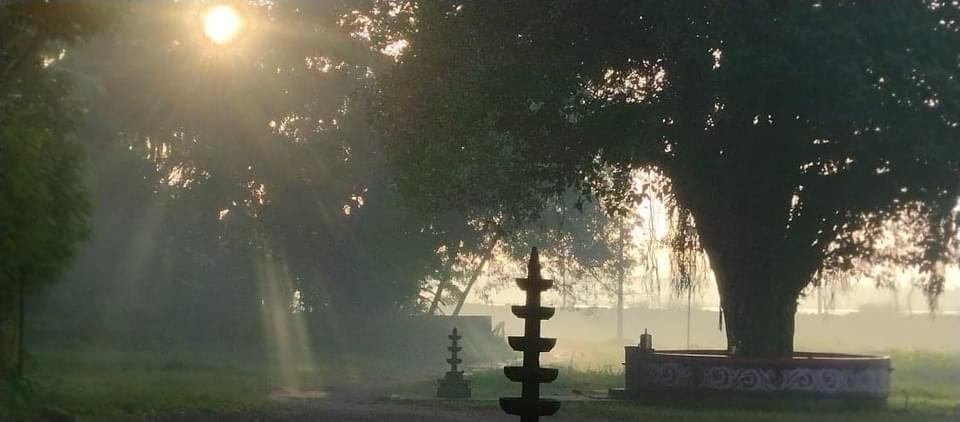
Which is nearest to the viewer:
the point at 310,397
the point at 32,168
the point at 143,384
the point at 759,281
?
the point at 32,168

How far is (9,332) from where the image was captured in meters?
23.5

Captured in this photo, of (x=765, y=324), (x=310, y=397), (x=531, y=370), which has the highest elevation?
(x=765, y=324)

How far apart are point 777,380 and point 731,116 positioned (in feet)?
19.4

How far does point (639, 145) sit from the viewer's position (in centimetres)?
2566

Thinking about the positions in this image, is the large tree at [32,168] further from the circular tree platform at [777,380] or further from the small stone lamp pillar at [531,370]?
the small stone lamp pillar at [531,370]

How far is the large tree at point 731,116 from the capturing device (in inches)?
945

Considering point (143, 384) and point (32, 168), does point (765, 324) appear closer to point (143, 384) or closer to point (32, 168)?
point (143, 384)

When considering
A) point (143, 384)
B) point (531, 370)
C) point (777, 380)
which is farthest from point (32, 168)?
point (777, 380)

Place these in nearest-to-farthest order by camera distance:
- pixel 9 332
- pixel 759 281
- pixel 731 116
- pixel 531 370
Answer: pixel 531 370 → pixel 9 332 → pixel 731 116 → pixel 759 281

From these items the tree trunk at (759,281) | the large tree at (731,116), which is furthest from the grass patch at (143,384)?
the tree trunk at (759,281)

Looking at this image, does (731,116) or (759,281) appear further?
(759,281)

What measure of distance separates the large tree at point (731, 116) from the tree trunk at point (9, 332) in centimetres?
987

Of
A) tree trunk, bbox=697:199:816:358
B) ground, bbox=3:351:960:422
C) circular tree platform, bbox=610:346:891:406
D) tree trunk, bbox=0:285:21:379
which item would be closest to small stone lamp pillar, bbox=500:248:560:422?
ground, bbox=3:351:960:422

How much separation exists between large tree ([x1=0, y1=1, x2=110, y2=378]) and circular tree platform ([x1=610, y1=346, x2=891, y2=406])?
1357cm
